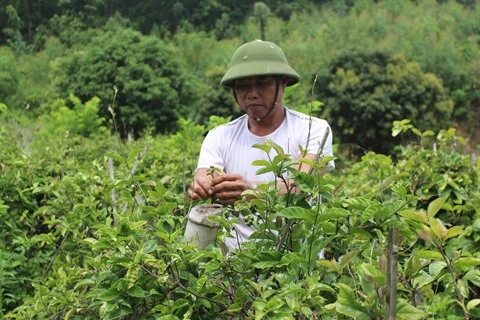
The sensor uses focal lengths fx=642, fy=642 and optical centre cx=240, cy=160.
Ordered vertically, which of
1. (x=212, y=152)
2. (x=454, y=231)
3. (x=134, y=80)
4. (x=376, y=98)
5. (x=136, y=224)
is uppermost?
(x=454, y=231)

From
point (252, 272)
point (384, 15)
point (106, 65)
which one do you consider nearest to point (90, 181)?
point (252, 272)

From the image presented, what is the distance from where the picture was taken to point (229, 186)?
1681mm

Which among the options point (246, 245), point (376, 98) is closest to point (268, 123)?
point (246, 245)

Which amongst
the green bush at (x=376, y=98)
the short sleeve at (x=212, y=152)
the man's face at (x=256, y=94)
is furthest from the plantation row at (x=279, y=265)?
the green bush at (x=376, y=98)

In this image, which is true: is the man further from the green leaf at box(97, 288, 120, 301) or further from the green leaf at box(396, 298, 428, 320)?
the green leaf at box(396, 298, 428, 320)

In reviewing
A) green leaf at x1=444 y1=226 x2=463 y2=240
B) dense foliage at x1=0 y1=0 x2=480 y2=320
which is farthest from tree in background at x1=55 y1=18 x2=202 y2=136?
green leaf at x1=444 y1=226 x2=463 y2=240

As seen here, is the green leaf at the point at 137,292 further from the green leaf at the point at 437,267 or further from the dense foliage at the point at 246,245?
the green leaf at the point at 437,267

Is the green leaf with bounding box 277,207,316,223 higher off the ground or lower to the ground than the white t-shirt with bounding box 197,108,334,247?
higher

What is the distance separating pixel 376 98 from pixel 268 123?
13.1 metres

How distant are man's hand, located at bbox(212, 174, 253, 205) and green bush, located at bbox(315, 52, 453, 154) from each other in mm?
13282

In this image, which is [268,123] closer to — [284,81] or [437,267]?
[284,81]

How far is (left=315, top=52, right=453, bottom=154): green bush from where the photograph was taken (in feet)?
48.8

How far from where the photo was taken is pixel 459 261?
3.49 feet

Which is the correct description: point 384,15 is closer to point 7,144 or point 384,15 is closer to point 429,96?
point 429,96
